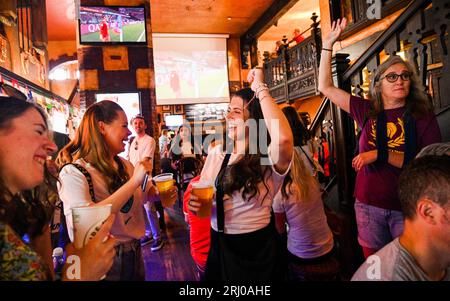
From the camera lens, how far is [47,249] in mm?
795

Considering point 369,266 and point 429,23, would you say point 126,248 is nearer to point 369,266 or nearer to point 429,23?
point 369,266

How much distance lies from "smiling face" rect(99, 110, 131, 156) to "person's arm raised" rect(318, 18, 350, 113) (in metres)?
1.17

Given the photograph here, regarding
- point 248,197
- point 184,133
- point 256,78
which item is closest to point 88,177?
point 248,197

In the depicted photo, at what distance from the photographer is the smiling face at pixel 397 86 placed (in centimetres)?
135

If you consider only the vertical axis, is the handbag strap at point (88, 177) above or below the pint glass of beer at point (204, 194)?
above

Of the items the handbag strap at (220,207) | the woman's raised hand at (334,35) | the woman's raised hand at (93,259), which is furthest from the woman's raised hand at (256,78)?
the woman's raised hand at (93,259)

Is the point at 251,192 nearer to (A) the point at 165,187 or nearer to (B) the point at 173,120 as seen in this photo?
(A) the point at 165,187

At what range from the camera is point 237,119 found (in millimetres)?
1126

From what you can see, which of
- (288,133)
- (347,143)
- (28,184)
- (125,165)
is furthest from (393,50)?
(28,184)

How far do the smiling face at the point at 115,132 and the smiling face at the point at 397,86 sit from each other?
1.32 meters

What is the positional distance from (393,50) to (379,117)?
89cm

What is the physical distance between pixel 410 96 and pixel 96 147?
1537 mm

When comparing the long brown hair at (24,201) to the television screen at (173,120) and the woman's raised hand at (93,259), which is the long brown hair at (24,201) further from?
the television screen at (173,120)

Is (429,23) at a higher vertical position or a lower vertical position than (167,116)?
lower
